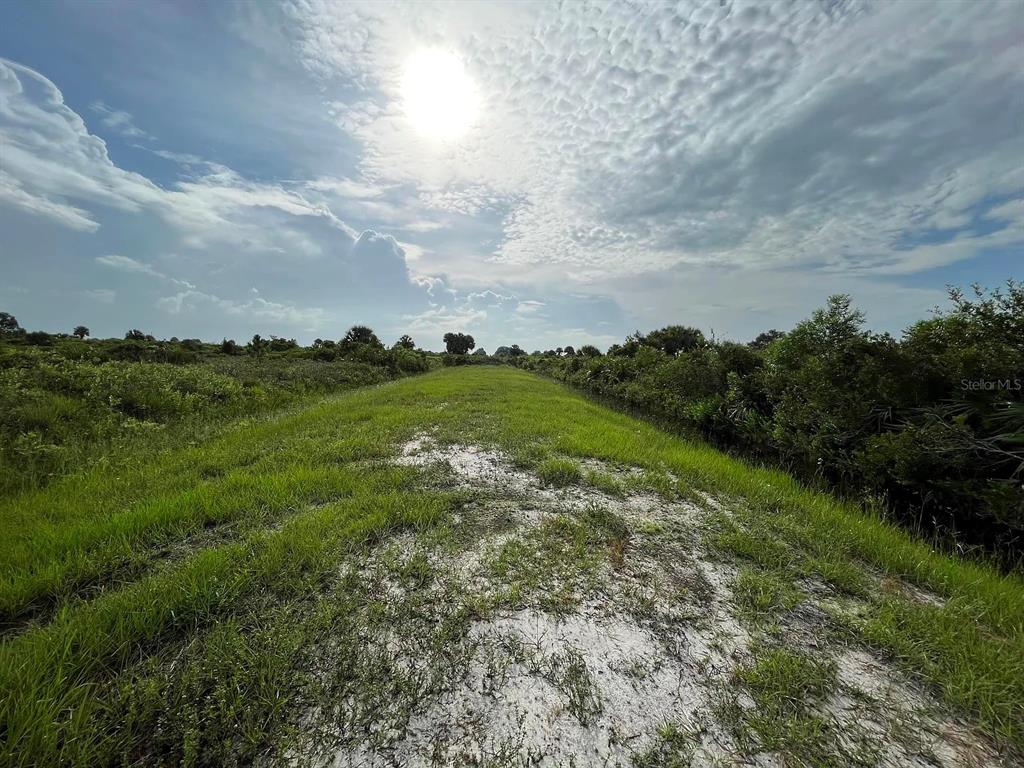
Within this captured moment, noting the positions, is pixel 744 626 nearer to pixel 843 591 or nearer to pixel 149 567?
pixel 843 591

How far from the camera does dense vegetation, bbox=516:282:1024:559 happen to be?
403 centimetres

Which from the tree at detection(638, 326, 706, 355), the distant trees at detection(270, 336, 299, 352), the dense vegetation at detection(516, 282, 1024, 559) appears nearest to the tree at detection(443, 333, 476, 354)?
the distant trees at detection(270, 336, 299, 352)

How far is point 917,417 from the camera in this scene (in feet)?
16.0

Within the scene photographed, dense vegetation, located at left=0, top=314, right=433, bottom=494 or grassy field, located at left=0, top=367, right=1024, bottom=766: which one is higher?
dense vegetation, located at left=0, top=314, right=433, bottom=494

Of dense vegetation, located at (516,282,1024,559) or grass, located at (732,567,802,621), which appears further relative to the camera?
dense vegetation, located at (516,282,1024,559)

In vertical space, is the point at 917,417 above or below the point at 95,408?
above

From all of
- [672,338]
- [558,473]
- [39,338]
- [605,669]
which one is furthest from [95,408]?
[672,338]

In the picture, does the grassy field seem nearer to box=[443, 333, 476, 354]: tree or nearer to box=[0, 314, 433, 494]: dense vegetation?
box=[0, 314, 433, 494]: dense vegetation

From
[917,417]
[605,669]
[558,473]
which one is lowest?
Result: [605,669]

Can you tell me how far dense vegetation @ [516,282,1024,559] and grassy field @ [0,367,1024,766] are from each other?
0.85 meters

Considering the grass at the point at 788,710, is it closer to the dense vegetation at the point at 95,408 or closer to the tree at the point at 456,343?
the dense vegetation at the point at 95,408

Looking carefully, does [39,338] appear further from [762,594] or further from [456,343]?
[456,343]

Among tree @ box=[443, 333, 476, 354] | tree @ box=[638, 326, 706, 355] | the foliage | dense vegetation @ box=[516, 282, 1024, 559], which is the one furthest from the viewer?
tree @ box=[443, 333, 476, 354]

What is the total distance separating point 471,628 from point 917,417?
622 cm
